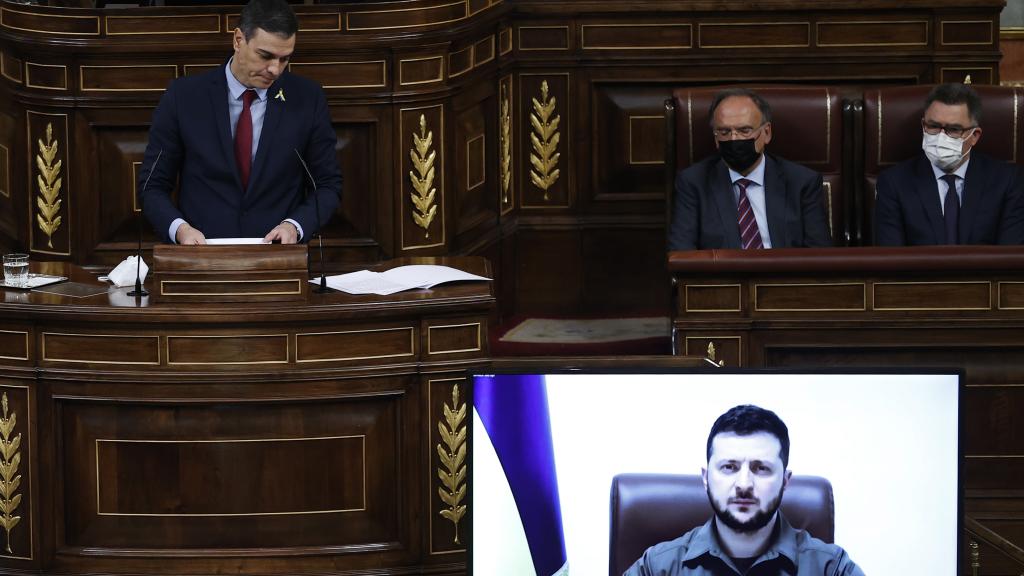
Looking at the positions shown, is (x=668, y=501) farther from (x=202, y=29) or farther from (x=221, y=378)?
(x=202, y=29)

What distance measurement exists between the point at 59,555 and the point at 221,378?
0.62m

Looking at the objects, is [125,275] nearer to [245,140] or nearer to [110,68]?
[245,140]

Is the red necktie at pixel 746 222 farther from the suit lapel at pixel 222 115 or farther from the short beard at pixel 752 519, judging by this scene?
the short beard at pixel 752 519

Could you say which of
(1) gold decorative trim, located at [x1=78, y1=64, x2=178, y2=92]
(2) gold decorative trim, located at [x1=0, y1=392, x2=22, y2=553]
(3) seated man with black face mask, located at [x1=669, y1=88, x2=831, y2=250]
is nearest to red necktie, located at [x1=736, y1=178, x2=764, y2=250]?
(3) seated man with black face mask, located at [x1=669, y1=88, x2=831, y2=250]

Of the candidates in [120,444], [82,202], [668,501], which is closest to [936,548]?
[668,501]

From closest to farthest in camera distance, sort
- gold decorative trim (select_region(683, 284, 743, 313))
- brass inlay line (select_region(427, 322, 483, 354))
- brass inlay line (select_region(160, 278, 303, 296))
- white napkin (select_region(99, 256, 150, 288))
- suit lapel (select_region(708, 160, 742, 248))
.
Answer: brass inlay line (select_region(160, 278, 303, 296))
brass inlay line (select_region(427, 322, 483, 354))
white napkin (select_region(99, 256, 150, 288))
gold decorative trim (select_region(683, 284, 743, 313))
suit lapel (select_region(708, 160, 742, 248))

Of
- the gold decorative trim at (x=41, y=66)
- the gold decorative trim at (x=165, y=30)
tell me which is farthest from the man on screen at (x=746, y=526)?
the gold decorative trim at (x=41, y=66)

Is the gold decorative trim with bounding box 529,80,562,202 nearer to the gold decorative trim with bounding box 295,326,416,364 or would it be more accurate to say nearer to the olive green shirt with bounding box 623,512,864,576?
the gold decorative trim with bounding box 295,326,416,364

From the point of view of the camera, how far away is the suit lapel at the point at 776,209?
206 inches

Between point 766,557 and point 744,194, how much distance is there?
3.08 m

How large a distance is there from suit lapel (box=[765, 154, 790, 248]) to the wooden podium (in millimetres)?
1935

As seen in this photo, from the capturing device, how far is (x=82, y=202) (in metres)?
6.05

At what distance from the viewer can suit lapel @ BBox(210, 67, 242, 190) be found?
14.8ft

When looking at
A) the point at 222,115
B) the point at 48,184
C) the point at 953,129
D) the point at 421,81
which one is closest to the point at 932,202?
the point at 953,129
